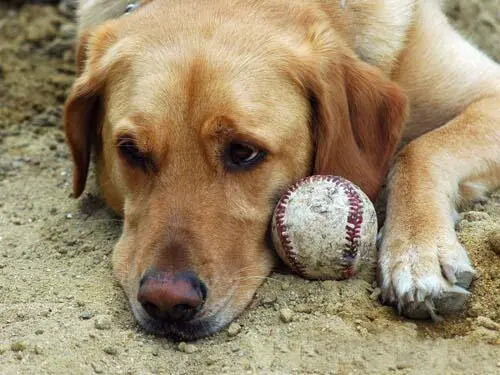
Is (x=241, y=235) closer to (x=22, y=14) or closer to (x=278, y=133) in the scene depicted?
(x=278, y=133)

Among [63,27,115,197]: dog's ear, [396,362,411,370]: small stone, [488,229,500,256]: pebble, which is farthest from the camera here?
[63,27,115,197]: dog's ear

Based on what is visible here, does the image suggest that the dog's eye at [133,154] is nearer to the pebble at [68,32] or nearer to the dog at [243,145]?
the dog at [243,145]

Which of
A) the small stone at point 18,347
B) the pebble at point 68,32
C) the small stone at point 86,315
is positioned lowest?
the pebble at point 68,32

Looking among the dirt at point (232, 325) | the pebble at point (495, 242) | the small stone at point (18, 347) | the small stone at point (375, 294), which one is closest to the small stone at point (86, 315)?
the dirt at point (232, 325)

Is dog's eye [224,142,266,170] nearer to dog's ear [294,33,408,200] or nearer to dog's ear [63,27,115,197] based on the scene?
dog's ear [294,33,408,200]

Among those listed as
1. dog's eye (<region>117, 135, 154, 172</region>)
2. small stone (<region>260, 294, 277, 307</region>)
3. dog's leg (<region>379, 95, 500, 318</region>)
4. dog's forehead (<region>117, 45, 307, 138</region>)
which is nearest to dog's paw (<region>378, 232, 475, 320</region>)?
dog's leg (<region>379, 95, 500, 318</region>)

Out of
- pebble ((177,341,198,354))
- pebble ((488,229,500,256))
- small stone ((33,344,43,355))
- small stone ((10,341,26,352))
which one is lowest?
small stone ((10,341,26,352))

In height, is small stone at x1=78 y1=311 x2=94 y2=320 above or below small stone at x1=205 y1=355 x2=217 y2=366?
below

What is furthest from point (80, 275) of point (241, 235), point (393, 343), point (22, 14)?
point (22, 14)
